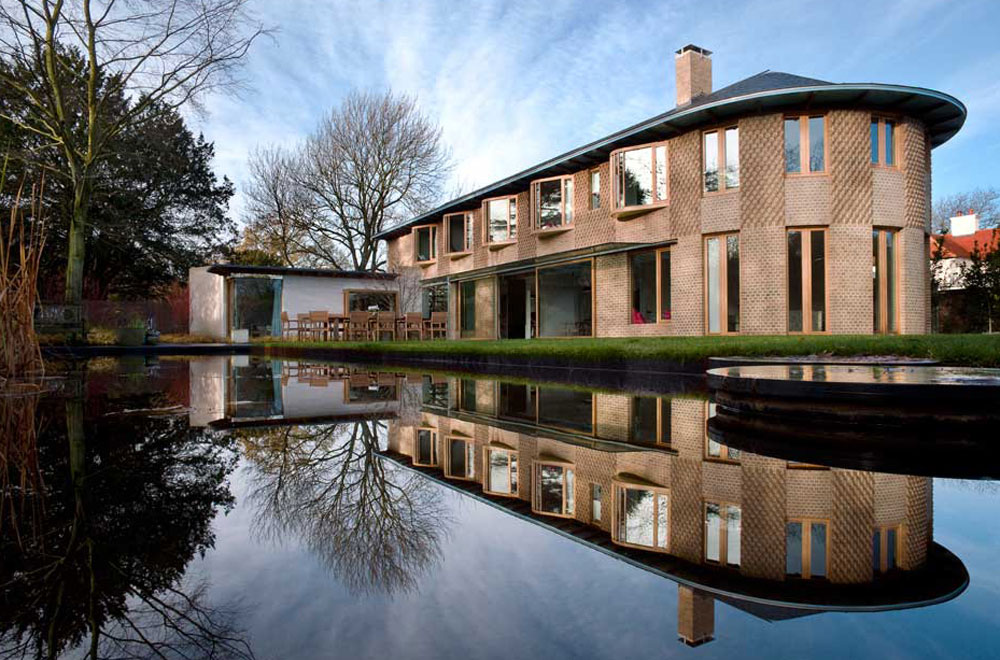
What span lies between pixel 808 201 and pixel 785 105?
6.53ft

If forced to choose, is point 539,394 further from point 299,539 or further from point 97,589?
point 97,589

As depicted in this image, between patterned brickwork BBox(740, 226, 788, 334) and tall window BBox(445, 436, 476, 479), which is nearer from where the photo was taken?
tall window BBox(445, 436, 476, 479)

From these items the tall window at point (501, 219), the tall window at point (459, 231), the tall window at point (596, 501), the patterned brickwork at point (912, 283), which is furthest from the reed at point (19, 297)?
the tall window at point (459, 231)

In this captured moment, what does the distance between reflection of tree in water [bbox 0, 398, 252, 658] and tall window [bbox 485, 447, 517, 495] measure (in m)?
1.07

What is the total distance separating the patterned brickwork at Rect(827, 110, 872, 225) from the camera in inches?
471

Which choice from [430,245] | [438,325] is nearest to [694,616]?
[438,325]

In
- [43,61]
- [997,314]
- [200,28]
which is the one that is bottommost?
[997,314]

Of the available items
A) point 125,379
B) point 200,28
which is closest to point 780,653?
point 125,379

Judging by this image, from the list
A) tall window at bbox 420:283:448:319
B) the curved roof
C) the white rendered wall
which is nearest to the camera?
the curved roof

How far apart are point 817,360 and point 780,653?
678 centimetres

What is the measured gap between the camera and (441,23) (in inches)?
548

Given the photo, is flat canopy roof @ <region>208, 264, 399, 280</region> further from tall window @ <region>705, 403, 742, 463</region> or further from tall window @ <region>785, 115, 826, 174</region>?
tall window @ <region>705, 403, 742, 463</region>

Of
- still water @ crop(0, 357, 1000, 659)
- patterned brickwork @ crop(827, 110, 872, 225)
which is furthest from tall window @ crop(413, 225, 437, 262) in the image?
still water @ crop(0, 357, 1000, 659)

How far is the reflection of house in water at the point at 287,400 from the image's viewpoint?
4555 mm
